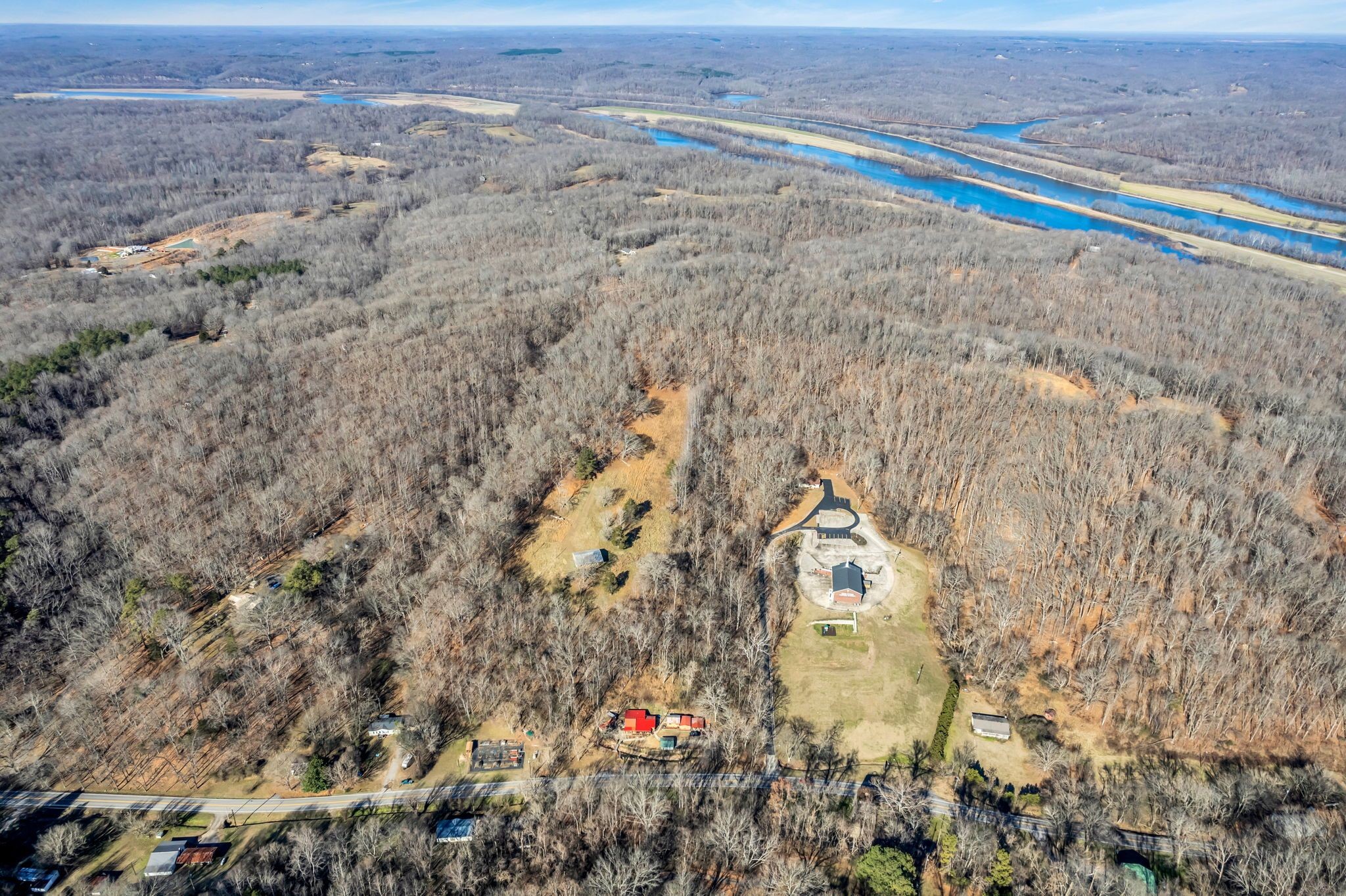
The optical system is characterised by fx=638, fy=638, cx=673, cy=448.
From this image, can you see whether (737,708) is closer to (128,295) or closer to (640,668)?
(640,668)

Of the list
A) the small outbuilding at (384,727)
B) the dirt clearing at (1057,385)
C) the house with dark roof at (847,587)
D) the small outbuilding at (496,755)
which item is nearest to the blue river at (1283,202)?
the dirt clearing at (1057,385)

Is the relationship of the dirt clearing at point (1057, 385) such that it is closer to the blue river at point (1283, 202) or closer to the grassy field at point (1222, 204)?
the grassy field at point (1222, 204)

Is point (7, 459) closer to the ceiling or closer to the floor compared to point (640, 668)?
closer to the ceiling

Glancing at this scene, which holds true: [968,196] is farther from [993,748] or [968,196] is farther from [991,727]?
[993,748]

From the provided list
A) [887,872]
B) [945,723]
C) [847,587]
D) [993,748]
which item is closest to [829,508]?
[847,587]

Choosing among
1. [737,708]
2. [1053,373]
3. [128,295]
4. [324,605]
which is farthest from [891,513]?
[128,295]

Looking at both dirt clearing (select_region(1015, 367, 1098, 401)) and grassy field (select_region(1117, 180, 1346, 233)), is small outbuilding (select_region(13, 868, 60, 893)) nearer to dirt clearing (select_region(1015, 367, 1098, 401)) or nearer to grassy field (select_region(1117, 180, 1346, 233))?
dirt clearing (select_region(1015, 367, 1098, 401))
